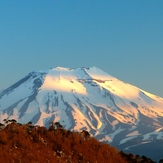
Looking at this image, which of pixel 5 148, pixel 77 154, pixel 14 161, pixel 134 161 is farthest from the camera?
pixel 134 161

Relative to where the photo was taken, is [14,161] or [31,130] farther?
[31,130]

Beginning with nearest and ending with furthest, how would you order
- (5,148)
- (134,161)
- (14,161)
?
(14,161) → (5,148) → (134,161)

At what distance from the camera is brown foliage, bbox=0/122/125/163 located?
13164mm

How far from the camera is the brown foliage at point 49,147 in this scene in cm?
1316

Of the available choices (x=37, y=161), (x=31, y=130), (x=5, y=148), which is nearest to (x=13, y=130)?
(x=31, y=130)

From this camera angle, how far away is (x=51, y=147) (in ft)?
48.1

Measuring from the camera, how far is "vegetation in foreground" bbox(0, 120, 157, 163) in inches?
519

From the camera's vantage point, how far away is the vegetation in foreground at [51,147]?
43.3 feet

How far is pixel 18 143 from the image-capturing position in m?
14.2

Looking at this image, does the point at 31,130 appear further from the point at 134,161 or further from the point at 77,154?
the point at 134,161

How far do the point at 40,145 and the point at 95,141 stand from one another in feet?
7.50

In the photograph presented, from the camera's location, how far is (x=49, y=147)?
47.9ft

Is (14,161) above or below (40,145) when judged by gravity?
below

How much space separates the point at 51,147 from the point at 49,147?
0.30 feet
